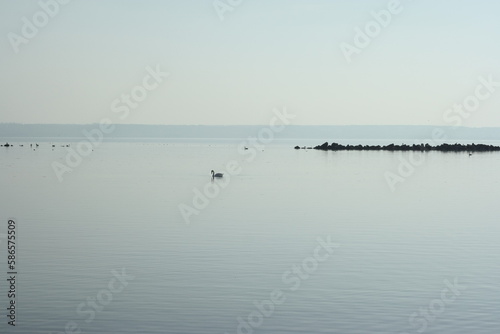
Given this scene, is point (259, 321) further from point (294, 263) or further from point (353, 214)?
point (353, 214)

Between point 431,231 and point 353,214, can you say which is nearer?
point 431,231

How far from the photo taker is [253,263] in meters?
17.8

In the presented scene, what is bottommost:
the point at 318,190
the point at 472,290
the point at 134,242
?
the point at 472,290

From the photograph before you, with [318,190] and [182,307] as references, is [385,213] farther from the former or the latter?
[182,307]

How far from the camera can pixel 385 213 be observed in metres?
28.2

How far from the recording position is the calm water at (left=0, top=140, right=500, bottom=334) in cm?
1336

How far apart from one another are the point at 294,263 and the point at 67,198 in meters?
17.6

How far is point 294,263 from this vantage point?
17953 millimetres

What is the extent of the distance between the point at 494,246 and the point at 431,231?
2.90 metres

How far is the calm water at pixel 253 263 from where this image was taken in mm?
13359

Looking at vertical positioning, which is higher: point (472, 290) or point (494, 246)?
point (494, 246)

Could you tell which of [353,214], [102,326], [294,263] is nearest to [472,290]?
[294,263]

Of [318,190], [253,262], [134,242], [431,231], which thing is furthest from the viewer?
[318,190]

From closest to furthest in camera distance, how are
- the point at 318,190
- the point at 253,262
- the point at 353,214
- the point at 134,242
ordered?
the point at 253,262 → the point at 134,242 → the point at 353,214 → the point at 318,190
